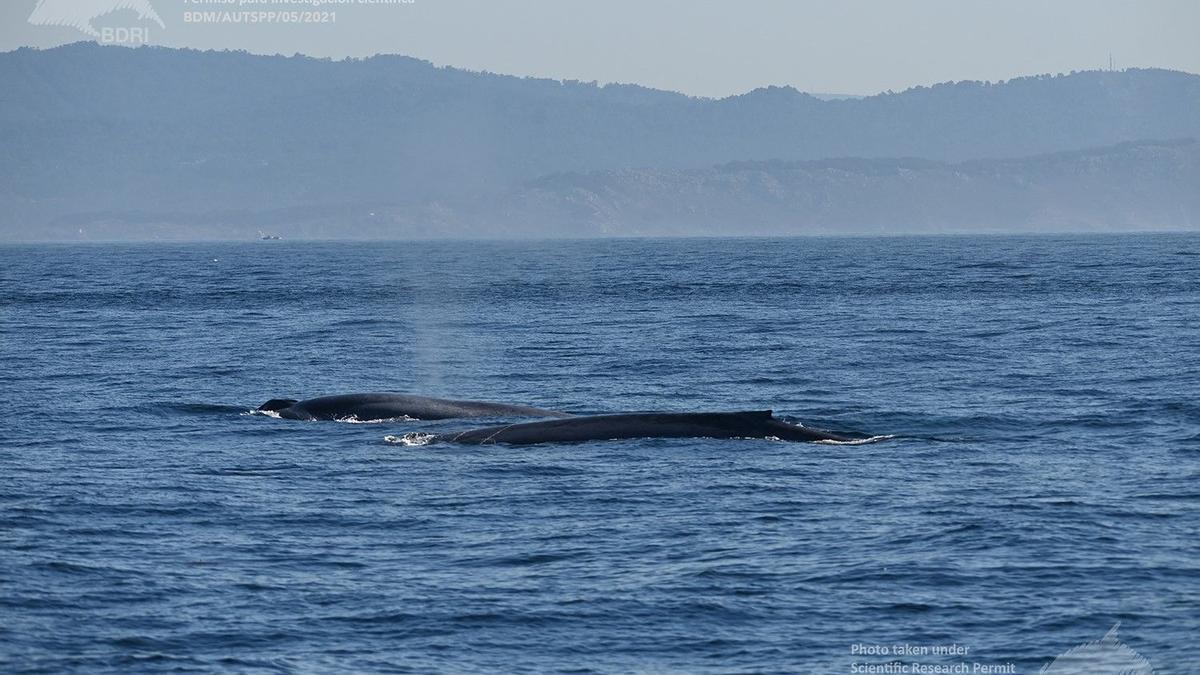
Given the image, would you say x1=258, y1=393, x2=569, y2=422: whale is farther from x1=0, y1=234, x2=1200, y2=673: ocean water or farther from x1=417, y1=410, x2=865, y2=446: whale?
x1=417, y1=410, x2=865, y2=446: whale

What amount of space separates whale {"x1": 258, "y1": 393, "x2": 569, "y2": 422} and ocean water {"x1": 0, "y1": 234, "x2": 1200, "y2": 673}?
1.00m

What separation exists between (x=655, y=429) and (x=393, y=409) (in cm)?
655

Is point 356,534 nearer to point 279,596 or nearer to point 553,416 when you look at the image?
point 279,596

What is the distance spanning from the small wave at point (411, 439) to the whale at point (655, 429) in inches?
20.2

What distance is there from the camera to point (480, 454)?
29000mm

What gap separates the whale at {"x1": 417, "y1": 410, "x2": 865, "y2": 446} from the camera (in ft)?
98.9

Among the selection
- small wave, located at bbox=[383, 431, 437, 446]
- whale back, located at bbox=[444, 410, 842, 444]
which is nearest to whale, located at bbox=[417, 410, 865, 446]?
whale back, located at bbox=[444, 410, 842, 444]

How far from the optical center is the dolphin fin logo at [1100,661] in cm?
1664

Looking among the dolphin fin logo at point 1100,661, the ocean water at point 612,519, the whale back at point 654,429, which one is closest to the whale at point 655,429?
the whale back at point 654,429

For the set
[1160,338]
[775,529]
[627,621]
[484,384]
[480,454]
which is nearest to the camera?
[627,621]

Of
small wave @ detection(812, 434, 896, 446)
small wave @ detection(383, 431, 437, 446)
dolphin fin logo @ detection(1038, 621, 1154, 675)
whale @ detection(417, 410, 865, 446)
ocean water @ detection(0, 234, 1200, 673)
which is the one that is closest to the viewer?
dolphin fin logo @ detection(1038, 621, 1154, 675)

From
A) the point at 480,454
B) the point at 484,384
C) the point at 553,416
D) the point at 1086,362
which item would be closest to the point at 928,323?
the point at 1086,362

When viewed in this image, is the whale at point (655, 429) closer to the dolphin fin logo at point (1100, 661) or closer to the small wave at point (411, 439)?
the small wave at point (411, 439)

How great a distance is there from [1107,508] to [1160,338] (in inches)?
1243
